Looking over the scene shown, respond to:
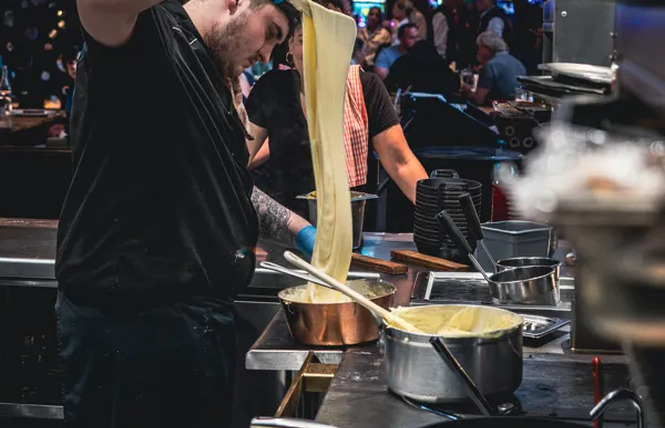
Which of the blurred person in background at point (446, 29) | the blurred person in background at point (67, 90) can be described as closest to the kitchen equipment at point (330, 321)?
the blurred person in background at point (67, 90)

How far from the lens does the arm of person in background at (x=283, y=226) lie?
290 cm

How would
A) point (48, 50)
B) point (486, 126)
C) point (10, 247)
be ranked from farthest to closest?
point (48, 50) < point (486, 126) < point (10, 247)

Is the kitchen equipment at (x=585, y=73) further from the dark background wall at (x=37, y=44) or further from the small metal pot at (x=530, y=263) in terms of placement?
the dark background wall at (x=37, y=44)

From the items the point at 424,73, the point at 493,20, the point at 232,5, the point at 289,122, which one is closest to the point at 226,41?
the point at 232,5

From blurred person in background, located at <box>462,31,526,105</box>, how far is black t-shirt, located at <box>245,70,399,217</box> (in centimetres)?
433

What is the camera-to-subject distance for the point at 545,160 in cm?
80

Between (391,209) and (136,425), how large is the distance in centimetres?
424

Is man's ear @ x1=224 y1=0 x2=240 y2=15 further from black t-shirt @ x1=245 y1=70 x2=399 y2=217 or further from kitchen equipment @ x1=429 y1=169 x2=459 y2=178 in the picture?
black t-shirt @ x1=245 y1=70 x2=399 y2=217

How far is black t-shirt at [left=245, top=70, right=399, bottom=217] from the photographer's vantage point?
3.93 meters

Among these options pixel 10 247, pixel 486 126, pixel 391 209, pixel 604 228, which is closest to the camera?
pixel 604 228

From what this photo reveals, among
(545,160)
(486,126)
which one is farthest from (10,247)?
(486,126)

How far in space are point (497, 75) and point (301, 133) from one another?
478cm

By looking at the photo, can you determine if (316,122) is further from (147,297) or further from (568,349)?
(568,349)

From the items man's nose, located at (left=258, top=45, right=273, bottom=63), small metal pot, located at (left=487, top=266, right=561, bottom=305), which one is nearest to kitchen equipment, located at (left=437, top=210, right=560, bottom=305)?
small metal pot, located at (left=487, top=266, right=561, bottom=305)
